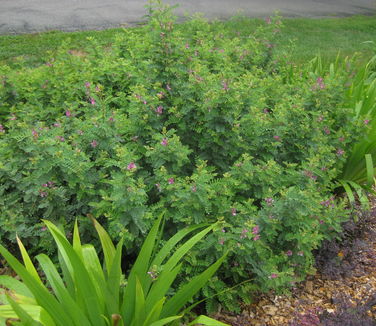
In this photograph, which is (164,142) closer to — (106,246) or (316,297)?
(106,246)

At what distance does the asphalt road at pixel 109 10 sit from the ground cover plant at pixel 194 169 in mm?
4281

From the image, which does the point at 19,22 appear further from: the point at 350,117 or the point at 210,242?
the point at 210,242

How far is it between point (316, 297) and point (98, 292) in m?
1.40

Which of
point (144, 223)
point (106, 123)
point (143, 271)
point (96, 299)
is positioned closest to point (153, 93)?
point (106, 123)

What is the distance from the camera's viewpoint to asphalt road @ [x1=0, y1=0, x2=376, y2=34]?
24.6 feet

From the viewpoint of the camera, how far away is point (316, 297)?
274 centimetres

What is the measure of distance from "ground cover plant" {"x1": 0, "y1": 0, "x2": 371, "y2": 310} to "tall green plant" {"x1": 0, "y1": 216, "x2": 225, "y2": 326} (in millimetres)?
222

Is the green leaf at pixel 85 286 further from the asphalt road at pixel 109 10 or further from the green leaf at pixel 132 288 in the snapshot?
the asphalt road at pixel 109 10

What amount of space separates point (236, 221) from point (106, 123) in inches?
37.1

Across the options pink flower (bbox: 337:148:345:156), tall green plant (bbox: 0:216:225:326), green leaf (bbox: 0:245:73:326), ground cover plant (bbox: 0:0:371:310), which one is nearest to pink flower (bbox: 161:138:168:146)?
ground cover plant (bbox: 0:0:371:310)

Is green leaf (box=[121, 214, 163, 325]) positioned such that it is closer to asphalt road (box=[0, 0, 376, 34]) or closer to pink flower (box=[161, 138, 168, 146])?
pink flower (box=[161, 138, 168, 146])

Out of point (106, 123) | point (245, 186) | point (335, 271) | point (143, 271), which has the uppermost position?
point (106, 123)

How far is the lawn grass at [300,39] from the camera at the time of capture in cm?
614

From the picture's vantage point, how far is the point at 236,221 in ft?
7.94
